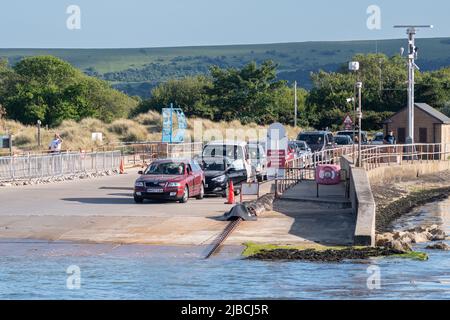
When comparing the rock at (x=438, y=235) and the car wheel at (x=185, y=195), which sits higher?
the car wheel at (x=185, y=195)

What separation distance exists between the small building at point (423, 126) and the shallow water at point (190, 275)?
1443 inches

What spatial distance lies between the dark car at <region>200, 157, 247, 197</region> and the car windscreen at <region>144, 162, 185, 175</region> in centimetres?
213

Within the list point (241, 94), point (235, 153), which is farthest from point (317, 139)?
point (241, 94)

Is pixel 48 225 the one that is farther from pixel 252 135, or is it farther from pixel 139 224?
pixel 252 135

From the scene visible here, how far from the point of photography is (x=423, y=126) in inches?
2483

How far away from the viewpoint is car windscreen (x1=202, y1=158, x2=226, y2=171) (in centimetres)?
3869

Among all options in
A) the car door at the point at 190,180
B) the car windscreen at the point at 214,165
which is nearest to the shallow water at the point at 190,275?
the car door at the point at 190,180

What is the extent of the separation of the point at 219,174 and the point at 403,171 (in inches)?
738

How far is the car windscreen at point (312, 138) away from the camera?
60.8 meters

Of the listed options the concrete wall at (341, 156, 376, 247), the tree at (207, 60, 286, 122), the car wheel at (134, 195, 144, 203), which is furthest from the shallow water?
the tree at (207, 60, 286, 122)

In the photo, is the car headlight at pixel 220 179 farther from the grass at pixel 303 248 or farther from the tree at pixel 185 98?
the tree at pixel 185 98

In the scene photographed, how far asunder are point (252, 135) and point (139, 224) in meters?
57.0

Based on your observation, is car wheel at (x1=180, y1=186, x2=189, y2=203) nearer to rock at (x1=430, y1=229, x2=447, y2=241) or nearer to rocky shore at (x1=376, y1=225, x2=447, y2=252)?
rocky shore at (x1=376, y1=225, x2=447, y2=252)

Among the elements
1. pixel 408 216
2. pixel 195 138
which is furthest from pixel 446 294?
pixel 195 138
